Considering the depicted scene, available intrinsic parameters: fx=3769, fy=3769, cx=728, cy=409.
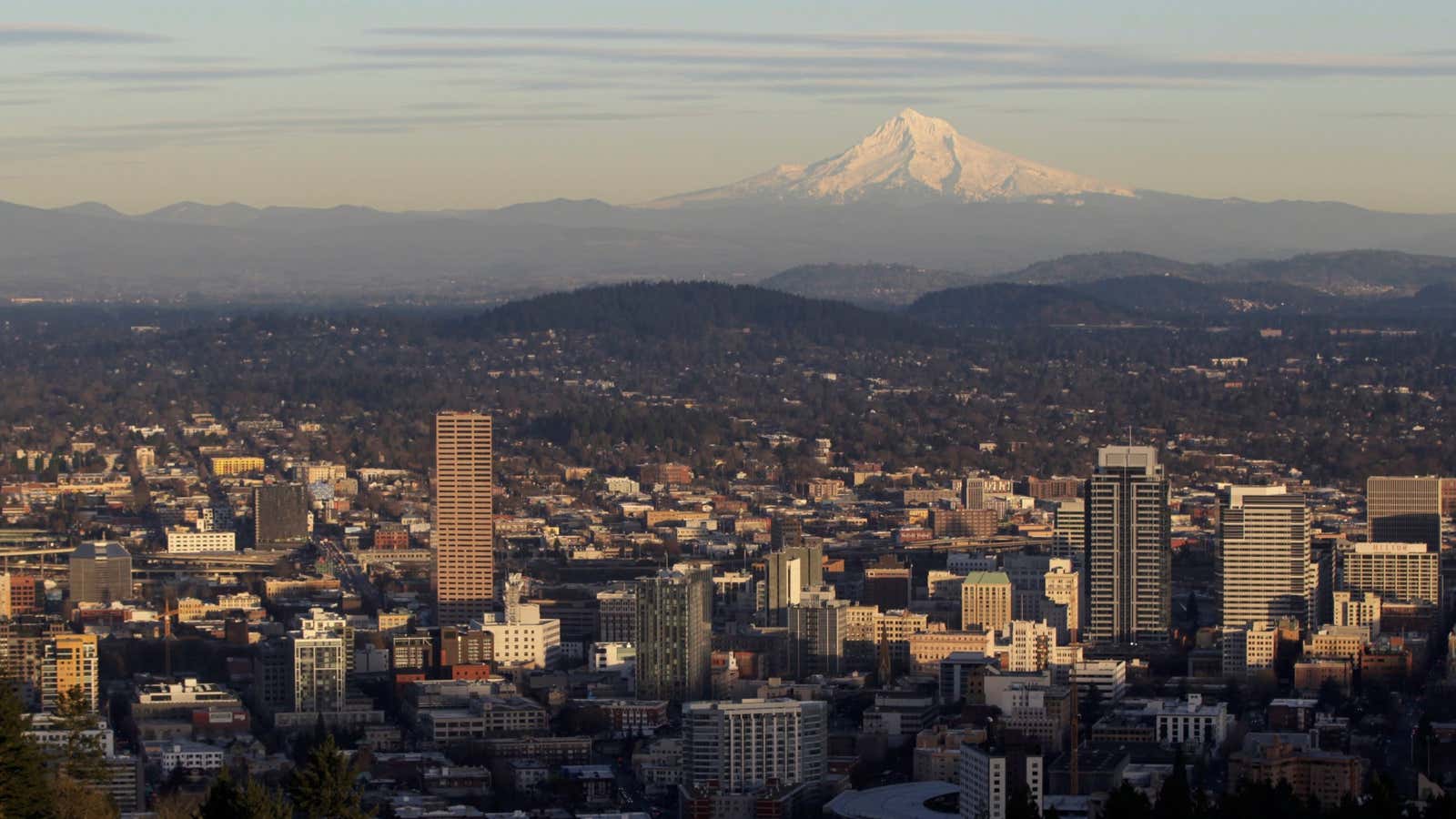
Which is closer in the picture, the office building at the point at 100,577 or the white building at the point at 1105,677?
the white building at the point at 1105,677

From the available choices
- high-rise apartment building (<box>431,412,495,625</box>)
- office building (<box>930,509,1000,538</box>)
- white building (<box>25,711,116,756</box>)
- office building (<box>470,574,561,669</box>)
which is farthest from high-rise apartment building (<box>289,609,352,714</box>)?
office building (<box>930,509,1000,538</box>)

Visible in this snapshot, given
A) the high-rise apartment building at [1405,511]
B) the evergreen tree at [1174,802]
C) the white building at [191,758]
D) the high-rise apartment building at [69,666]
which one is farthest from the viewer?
the high-rise apartment building at [1405,511]

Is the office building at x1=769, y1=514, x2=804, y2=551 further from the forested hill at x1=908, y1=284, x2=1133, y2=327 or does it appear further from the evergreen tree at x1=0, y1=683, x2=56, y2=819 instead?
the forested hill at x1=908, y1=284, x2=1133, y2=327

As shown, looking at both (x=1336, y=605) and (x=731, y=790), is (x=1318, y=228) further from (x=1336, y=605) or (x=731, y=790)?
(x=731, y=790)

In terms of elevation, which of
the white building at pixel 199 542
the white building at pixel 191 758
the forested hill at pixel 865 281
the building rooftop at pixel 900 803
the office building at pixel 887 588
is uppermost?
the forested hill at pixel 865 281

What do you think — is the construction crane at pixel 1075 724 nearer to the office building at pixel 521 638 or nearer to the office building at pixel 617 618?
the office building at pixel 617 618

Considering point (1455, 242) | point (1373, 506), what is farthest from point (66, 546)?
point (1455, 242)

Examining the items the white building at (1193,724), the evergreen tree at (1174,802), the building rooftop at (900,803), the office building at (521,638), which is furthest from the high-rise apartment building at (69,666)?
the evergreen tree at (1174,802)
